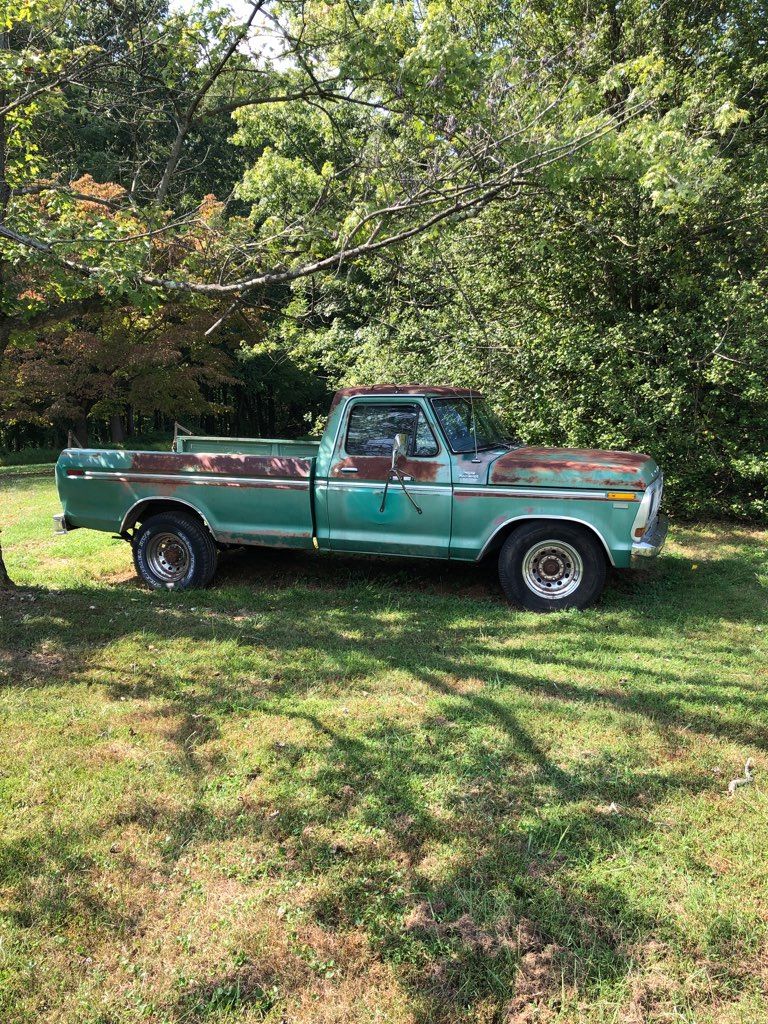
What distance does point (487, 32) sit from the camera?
884cm

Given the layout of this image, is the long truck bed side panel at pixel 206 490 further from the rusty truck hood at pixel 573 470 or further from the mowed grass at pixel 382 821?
the rusty truck hood at pixel 573 470

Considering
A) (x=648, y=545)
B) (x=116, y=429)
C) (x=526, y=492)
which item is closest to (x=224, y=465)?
(x=526, y=492)

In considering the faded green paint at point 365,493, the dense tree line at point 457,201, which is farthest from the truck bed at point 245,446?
the dense tree line at point 457,201

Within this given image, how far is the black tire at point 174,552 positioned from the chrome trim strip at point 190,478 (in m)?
0.41

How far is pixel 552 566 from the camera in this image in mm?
6227

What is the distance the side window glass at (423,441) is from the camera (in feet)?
21.1

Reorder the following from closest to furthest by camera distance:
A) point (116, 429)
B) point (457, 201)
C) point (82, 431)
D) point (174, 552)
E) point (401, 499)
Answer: point (457, 201) → point (401, 499) → point (174, 552) → point (82, 431) → point (116, 429)

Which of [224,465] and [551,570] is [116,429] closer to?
[224,465]

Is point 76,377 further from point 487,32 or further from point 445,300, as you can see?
point 487,32

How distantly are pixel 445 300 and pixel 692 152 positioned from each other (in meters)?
4.90

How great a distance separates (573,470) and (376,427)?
187cm

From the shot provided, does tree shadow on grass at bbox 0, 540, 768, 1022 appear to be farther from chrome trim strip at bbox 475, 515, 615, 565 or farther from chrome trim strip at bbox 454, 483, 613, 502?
chrome trim strip at bbox 454, 483, 613, 502

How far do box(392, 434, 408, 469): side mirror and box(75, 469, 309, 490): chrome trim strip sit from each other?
920mm

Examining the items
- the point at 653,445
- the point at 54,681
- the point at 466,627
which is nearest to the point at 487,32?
the point at 653,445
